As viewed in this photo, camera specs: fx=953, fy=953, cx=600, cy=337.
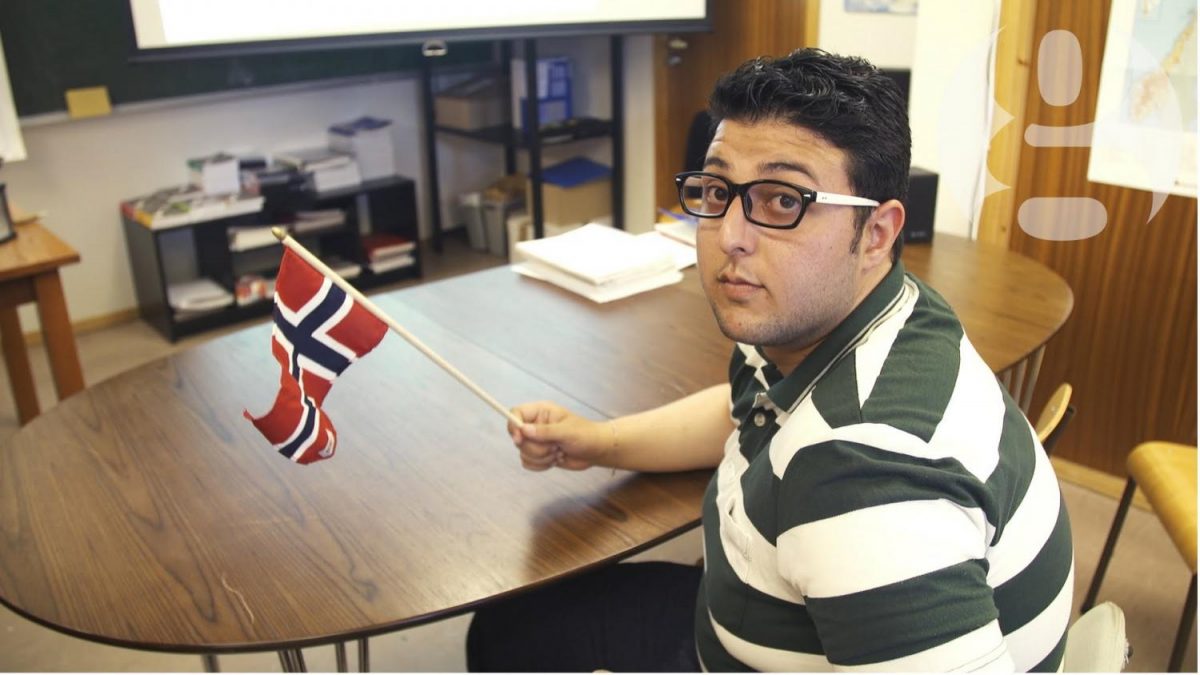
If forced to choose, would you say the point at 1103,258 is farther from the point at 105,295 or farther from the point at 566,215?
the point at 105,295

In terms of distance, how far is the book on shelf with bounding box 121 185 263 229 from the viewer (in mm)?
3457

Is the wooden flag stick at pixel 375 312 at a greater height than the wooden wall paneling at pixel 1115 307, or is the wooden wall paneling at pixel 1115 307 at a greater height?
the wooden flag stick at pixel 375 312

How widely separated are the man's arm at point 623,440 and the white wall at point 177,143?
291 centimetres

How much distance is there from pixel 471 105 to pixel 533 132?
446 millimetres

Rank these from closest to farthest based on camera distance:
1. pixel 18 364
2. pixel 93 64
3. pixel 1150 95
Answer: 1. pixel 1150 95
2. pixel 18 364
3. pixel 93 64

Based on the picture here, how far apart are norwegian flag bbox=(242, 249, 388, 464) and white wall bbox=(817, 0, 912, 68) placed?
2.18m

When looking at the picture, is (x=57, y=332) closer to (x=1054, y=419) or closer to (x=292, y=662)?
(x=292, y=662)

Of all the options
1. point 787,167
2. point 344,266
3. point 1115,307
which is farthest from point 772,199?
point 344,266

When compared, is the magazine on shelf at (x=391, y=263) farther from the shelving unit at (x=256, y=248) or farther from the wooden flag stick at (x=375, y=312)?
the wooden flag stick at (x=375, y=312)

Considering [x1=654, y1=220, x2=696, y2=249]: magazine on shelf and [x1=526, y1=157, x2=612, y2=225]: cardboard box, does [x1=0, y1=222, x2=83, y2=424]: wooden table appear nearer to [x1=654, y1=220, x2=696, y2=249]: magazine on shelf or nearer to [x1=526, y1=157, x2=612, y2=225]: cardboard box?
[x1=654, y1=220, x2=696, y2=249]: magazine on shelf

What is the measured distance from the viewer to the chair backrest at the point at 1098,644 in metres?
1.00

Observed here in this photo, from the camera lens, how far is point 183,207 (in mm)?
3496

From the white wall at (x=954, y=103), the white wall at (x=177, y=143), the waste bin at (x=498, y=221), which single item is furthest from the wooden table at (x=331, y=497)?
the waste bin at (x=498, y=221)

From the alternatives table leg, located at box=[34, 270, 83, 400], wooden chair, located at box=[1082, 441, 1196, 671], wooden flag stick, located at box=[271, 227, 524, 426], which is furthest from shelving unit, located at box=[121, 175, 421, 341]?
wooden chair, located at box=[1082, 441, 1196, 671]
